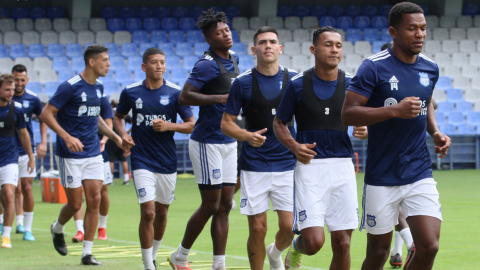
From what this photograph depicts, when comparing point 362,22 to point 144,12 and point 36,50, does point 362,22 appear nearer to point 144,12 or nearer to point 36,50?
point 144,12

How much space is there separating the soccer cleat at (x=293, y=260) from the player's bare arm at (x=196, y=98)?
1.75m

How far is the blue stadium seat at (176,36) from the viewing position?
84.1ft

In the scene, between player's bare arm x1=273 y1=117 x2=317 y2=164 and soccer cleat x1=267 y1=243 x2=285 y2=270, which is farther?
soccer cleat x1=267 y1=243 x2=285 y2=270

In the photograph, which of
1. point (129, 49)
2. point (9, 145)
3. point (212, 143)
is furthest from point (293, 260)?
point (129, 49)

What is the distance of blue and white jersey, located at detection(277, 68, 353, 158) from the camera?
17.5 ft

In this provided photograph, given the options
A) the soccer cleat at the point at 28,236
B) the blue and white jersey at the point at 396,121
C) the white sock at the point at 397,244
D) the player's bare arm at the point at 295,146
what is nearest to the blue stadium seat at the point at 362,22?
the soccer cleat at the point at 28,236

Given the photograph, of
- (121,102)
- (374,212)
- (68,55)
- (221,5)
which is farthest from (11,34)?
(374,212)

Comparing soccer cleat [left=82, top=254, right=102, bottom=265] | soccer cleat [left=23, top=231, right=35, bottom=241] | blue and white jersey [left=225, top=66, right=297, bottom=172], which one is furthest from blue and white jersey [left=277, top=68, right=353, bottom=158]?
soccer cleat [left=23, top=231, right=35, bottom=241]

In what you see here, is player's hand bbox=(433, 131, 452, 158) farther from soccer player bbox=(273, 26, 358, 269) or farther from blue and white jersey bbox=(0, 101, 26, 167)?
blue and white jersey bbox=(0, 101, 26, 167)

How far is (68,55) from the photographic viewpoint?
24.0 meters

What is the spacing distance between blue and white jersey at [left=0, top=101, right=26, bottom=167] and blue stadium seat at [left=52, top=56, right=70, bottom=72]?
45.3 ft

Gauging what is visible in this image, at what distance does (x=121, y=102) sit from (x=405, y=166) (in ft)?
12.8

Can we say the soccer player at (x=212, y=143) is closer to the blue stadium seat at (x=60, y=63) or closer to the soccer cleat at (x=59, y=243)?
the soccer cleat at (x=59, y=243)

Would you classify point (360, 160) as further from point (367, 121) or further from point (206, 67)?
point (367, 121)
